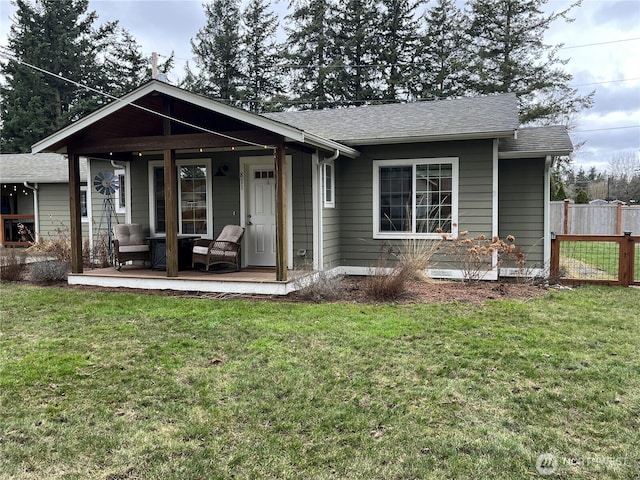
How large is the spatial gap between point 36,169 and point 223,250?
1106cm

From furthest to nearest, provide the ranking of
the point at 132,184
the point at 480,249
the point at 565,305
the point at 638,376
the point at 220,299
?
the point at 132,184
the point at 480,249
the point at 220,299
the point at 565,305
the point at 638,376

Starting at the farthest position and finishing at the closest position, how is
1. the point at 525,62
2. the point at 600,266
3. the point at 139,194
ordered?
the point at 525,62 < the point at 139,194 < the point at 600,266

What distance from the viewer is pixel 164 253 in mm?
9008

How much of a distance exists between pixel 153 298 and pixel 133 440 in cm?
457

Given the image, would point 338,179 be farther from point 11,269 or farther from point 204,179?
point 11,269

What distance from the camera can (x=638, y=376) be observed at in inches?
155

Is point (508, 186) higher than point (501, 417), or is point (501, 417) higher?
point (508, 186)

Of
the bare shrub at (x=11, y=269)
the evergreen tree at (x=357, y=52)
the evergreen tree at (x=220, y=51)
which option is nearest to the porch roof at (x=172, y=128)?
the bare shrub at (x=11, y=269)

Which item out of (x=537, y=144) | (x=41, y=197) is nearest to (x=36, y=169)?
(x=41, y=197)

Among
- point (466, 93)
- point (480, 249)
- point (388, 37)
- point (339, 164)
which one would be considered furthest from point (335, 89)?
point (480, 249)

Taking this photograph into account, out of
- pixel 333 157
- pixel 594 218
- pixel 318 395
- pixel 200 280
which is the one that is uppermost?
pixel 333 157

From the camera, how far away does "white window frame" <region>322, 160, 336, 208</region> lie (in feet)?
28.5

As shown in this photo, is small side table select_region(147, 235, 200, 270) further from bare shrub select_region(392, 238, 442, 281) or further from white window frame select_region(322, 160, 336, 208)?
bare shrub select_region(392, 238, 442, 281)

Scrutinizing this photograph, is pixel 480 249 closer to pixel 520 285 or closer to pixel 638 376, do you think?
pixel 520 285
